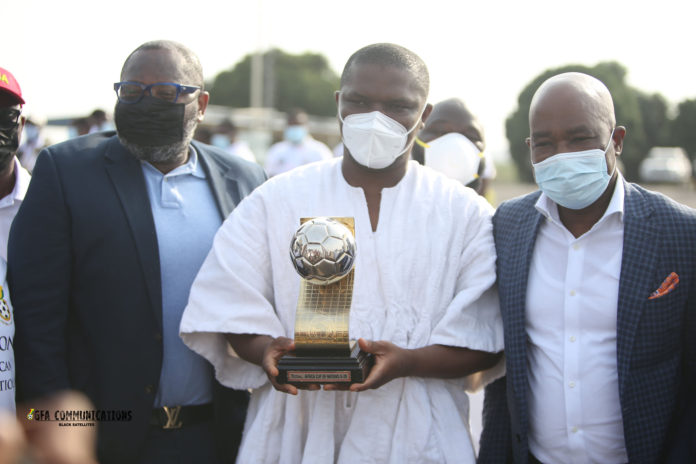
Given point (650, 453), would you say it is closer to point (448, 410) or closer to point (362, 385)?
point (448, 410)

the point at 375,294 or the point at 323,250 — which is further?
the point at 375,294

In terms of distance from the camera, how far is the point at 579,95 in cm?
264

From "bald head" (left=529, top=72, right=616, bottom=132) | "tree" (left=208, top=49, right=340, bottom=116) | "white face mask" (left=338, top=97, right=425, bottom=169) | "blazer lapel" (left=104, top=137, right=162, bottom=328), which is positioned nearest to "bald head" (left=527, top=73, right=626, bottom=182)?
"bald head" (left=529, top=72, right=616, bottom=132)

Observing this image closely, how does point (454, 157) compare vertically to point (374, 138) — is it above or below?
below

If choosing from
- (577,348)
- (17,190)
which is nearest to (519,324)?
(577,348)

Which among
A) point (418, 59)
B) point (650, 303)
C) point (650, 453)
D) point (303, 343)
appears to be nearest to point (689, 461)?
point (650, 453)

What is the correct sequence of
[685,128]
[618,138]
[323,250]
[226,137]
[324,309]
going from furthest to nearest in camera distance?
1. [685,128]
2. [226,137]
3. [618,138]
4. [324,309]
5. [323,250]

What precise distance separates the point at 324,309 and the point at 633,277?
46.2 inches

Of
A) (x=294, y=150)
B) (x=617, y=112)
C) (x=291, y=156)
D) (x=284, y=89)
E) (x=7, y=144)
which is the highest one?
(x=7, y=144)

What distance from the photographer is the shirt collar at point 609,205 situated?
262 centimetres

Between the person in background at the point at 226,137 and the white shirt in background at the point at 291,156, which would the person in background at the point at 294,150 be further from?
the person in background at the point at 226,137

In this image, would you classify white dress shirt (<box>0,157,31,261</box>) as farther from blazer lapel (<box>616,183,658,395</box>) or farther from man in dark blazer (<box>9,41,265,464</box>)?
blazer lapel (<box>616,183,658,395</box>)

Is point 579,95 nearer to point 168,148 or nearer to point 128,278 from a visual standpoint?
A: point 168,148

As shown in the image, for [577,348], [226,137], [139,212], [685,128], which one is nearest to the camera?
[577,348]
